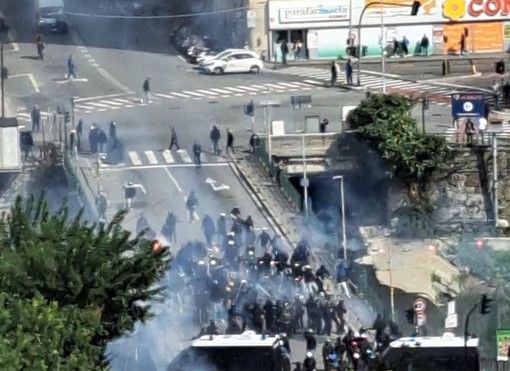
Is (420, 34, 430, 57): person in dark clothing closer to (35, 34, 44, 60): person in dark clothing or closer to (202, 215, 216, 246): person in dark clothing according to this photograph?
(35, 34, 44, 60): person in dark clothing

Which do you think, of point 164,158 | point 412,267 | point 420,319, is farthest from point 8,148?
point 420,319

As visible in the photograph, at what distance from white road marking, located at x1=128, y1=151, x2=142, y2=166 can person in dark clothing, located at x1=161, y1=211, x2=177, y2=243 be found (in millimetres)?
7171

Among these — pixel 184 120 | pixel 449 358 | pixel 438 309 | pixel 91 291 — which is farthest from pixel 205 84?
pixel 91 291

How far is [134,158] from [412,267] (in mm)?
13187

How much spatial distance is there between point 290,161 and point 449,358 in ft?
76.7

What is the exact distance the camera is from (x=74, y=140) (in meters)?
71.4

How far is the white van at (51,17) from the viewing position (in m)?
87.6

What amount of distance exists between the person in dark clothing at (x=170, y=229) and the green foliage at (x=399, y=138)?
9385 millimetres

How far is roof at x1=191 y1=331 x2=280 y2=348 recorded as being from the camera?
50.6 meters

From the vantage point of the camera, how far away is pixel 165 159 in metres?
72.1

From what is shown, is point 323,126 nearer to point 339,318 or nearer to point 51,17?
point 51,17

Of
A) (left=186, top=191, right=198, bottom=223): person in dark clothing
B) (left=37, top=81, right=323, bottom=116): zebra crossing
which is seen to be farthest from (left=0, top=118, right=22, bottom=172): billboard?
(left=37, top=81, right=323, bottom=116): zebra crossing

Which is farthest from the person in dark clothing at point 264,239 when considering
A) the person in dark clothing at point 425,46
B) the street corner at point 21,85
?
the person in dark clothing at point 425,46

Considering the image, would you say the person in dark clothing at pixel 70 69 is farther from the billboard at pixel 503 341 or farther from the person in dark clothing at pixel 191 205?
the billboard at pixel 503 341
